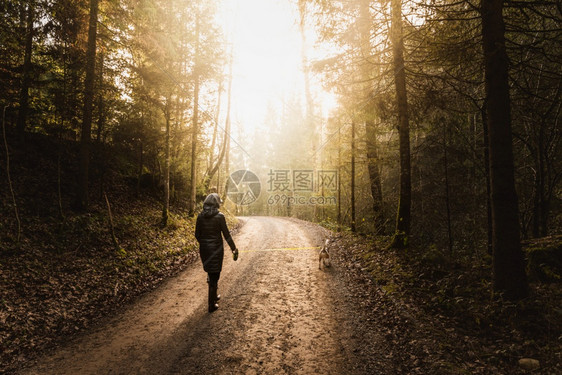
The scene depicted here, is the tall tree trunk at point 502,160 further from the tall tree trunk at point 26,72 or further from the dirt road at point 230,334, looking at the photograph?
the tall tree trunk at point 26,72

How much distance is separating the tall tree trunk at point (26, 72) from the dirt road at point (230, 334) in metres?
9.73

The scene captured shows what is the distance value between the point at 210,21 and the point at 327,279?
15.6 metres

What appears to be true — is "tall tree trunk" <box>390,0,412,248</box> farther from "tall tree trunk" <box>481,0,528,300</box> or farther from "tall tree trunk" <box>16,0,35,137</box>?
"tall tree trunk" <box>16,0,35,137</box>

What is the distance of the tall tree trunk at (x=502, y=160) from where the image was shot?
5117mm

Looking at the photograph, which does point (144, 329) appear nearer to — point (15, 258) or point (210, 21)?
point (15, 258)

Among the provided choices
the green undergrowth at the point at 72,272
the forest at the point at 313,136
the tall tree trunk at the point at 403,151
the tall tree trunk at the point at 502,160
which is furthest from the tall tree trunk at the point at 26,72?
the tall tree trunk at the point at 502,160

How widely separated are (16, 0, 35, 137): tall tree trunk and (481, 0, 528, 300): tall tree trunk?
42.8 feet

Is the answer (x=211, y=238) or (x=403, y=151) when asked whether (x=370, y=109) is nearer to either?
(x=403, y=151)

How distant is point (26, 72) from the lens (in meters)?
9.89

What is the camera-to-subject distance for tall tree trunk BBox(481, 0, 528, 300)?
5117 mm

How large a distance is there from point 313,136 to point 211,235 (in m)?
10.9

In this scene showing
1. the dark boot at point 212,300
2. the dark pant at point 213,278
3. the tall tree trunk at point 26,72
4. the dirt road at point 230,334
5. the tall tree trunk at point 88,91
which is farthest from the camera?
the tall tree trunk at point 88,91

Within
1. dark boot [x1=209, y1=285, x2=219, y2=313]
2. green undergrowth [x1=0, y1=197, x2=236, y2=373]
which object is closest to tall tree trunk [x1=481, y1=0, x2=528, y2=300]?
dark boot [x1=209, y1=285, x2=219, y2=313]

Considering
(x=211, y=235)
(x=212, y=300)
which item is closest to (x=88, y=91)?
(x=211, y=235)
